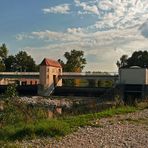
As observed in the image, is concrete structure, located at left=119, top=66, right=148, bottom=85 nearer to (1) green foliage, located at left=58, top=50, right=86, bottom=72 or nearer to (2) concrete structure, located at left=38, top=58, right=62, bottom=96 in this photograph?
(2) concrete structure, located at left=38, top=58, right=62, bottom=96

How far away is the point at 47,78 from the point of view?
8481cm

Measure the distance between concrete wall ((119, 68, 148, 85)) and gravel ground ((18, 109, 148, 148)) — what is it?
62222 mm

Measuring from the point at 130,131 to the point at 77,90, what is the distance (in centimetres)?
6621

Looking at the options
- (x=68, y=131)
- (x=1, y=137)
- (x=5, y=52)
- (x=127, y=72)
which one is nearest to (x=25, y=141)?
(x=1, y=137)

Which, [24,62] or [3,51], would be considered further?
[24,62]

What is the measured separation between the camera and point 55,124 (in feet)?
40.8

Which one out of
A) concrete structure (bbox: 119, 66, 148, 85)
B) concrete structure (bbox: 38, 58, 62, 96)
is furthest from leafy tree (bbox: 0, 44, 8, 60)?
concrete structure (bbox: 119, 66, 148, 85)

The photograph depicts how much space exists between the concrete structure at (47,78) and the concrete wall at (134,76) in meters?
16.7


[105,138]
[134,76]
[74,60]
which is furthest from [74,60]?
[105,138]

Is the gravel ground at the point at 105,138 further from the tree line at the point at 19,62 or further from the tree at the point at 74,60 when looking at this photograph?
the tree line at the point at 19,62

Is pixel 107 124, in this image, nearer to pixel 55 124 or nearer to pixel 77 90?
pixel 55 124

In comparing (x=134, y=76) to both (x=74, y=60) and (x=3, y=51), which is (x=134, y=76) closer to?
(x=74, y=60)

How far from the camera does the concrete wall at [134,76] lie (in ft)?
249

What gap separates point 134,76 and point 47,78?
19817mm
